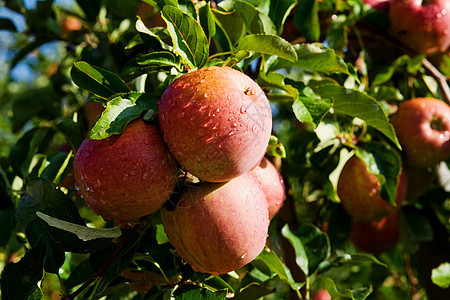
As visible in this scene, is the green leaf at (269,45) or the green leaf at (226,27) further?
the green leaf at (226,27)

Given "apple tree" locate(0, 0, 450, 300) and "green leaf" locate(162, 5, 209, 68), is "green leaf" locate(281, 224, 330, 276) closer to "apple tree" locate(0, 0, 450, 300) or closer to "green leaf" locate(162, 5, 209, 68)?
"apple tree" locate(0, 0, 450, 300)

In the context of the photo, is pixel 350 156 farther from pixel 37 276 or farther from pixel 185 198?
pixel 37 276

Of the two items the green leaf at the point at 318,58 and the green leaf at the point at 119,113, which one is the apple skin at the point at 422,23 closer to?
the green leaf at the point at 318,58

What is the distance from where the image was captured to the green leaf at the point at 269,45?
83 centimetres

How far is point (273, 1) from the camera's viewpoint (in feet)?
3.58

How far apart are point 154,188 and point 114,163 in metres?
0.07

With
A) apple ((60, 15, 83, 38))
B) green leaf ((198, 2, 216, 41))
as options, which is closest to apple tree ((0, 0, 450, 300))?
green leaf ((198, 2, 216, 41))

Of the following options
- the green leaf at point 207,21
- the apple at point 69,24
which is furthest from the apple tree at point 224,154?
the apple at point 69,24

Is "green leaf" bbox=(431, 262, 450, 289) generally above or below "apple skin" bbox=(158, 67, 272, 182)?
below

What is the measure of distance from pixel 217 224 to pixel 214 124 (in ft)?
0.52

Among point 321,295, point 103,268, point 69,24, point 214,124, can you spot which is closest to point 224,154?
point 214,124

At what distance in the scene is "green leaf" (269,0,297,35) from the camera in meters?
1.07

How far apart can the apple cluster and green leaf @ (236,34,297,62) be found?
8cm

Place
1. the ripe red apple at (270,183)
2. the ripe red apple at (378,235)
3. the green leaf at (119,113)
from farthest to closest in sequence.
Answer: the ripe red apple at (378,235), the ripe red apple at (270,183), the green leaf at (119,113)
